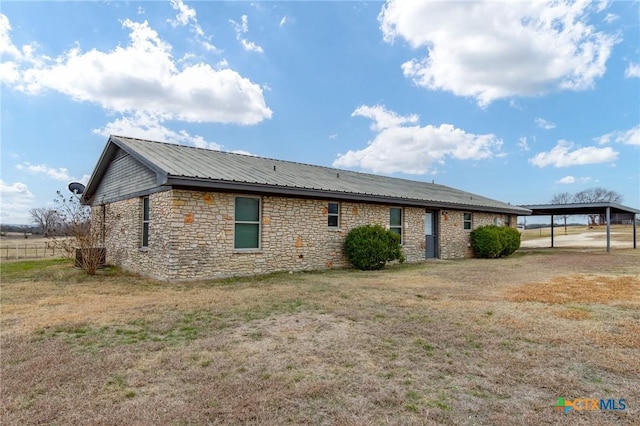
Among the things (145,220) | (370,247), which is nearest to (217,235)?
(145,220)

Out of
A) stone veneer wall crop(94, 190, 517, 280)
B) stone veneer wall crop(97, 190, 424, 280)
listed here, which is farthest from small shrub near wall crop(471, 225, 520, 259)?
stone veneer wall crop(97, 190, 424, 280)

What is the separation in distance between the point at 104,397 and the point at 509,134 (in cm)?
2074

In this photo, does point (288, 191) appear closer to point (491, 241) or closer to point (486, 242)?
point (486, 242)

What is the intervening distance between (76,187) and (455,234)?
17.1m

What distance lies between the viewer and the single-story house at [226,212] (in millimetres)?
9195

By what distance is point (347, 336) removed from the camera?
179 inches

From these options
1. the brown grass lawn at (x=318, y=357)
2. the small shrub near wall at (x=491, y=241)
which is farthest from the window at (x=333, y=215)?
the small shrub near wall at (x=491, y=241)

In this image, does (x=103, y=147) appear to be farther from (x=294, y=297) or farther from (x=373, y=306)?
(x=373, y=306)

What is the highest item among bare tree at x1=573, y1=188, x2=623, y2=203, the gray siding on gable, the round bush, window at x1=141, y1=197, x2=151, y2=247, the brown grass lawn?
bare tree at x1=573, y1=188, x2=623, y2=203

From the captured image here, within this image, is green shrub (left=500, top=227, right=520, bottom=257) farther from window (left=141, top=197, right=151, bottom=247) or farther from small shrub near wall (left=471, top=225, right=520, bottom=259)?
window (left=141, top=197, right=151, bottom=247)

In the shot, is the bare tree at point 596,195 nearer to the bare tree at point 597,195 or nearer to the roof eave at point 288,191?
the bare tree at point 597,195

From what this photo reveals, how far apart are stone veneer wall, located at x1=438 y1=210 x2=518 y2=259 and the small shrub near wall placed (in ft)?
1.10

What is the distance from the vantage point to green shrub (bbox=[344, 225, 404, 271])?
38.5 feet

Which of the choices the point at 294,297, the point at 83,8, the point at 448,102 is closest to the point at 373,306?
the point at 294,297
